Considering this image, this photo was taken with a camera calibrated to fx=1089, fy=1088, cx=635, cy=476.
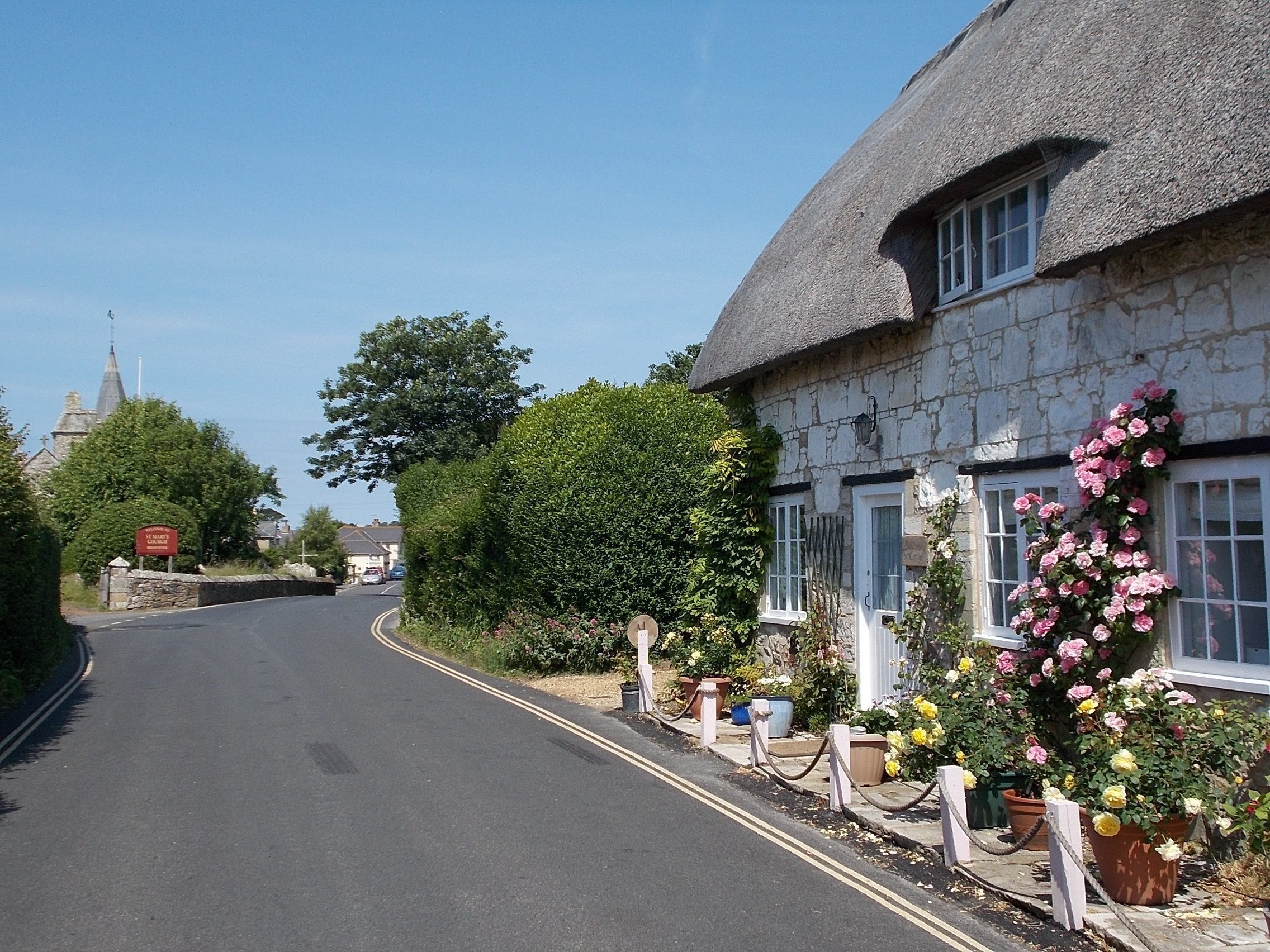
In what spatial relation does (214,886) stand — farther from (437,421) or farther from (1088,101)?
(437,421)

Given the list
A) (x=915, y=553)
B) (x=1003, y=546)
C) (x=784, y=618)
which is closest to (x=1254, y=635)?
(x=1003, y=546)

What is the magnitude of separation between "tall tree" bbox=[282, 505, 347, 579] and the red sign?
34877mm

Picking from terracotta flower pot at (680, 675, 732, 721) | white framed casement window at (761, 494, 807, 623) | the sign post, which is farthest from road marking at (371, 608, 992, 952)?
the sign post

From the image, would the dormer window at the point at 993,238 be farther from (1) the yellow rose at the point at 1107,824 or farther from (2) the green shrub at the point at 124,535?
(2) the green shrub at the point at 124,535

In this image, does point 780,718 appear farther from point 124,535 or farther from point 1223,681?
point 124,535

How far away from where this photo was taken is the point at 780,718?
11234 millimetres

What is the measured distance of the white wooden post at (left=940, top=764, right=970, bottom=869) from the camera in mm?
6617

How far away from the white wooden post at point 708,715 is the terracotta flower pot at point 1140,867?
5.51 meters

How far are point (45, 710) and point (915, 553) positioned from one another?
10816mm

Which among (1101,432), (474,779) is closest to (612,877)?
(474,779)

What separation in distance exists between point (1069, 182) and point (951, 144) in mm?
1789

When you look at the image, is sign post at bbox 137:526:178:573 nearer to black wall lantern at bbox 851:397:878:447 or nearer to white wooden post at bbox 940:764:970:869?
black wall lantern at bbox 851:397:878:447

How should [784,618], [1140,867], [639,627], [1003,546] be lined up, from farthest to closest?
[639,627], [784,618], [1003,546], [1140,867]

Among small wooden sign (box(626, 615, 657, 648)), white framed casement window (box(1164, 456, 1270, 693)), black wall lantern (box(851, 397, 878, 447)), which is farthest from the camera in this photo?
small wooden sign (box(626, 615, 657, 648))
